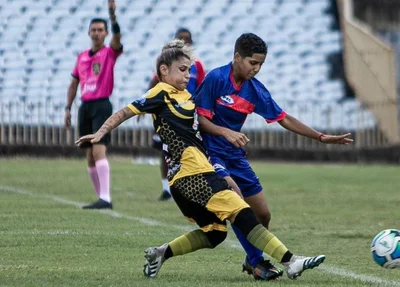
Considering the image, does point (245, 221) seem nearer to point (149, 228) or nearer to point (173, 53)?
point (173, 53)

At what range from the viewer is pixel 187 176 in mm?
7230

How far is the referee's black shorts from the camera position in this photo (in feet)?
40.9

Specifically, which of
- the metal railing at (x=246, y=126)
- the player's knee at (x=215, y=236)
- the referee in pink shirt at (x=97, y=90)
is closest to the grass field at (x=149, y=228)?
the player's knee at (x=215, y=236)

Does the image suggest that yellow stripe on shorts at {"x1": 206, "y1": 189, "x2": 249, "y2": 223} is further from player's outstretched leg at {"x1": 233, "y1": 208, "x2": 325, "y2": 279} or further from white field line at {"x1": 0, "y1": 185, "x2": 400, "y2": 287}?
white field line at {"x1": 0, "y1": 185, "x2": 400, "y2": 287}

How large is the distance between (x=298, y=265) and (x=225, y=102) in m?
1.29

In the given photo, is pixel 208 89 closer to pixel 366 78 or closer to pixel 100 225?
pixel 100 225

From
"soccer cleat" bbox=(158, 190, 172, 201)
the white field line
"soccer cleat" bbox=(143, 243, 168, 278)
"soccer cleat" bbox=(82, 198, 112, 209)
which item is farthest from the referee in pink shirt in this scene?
"soccer cleat" bbox=(143, 243, 168, 278)

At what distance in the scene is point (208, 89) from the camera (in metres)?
7.52

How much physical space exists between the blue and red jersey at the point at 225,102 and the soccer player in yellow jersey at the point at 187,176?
5.0 inches

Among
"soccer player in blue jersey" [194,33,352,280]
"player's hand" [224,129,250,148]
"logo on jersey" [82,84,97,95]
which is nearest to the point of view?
"player's hand" [224,129,250,148]

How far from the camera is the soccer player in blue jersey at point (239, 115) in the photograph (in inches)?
294

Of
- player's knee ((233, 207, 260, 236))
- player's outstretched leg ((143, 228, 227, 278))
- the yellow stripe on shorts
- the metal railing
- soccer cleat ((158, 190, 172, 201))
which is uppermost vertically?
the yellow stripe on shorts

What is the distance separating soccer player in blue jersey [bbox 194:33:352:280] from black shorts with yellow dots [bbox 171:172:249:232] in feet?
0.88

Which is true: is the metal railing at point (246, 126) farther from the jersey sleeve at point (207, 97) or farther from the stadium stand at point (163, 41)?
the jersey sleeve at point (207, 97)
